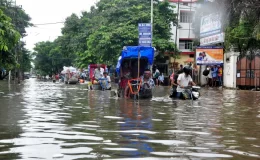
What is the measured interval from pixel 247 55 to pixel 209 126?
68.7 feet

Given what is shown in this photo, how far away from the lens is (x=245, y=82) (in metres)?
28.6

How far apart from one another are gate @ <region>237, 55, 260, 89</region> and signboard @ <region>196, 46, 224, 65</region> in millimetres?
2049

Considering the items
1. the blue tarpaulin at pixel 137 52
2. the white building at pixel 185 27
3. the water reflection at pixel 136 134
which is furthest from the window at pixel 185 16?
the water reflection at pixel 136 134

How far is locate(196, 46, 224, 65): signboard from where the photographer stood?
31.6 meters

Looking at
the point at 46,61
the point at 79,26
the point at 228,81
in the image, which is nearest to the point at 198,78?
the point at 228,81

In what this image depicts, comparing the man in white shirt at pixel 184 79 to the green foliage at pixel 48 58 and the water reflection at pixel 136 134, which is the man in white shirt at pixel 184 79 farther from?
the green foliage at pixel 48 58

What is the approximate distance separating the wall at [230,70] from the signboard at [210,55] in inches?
33.0

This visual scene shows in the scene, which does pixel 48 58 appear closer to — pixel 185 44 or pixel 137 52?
pixel 185 44

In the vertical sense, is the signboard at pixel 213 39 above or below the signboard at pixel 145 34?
above

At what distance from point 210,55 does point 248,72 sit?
4.39m

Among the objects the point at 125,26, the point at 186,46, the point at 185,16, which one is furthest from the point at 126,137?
the point at 185,16

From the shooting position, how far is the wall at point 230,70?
99.9ft

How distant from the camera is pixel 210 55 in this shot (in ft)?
104

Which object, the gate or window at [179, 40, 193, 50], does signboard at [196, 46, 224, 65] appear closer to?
the gate
